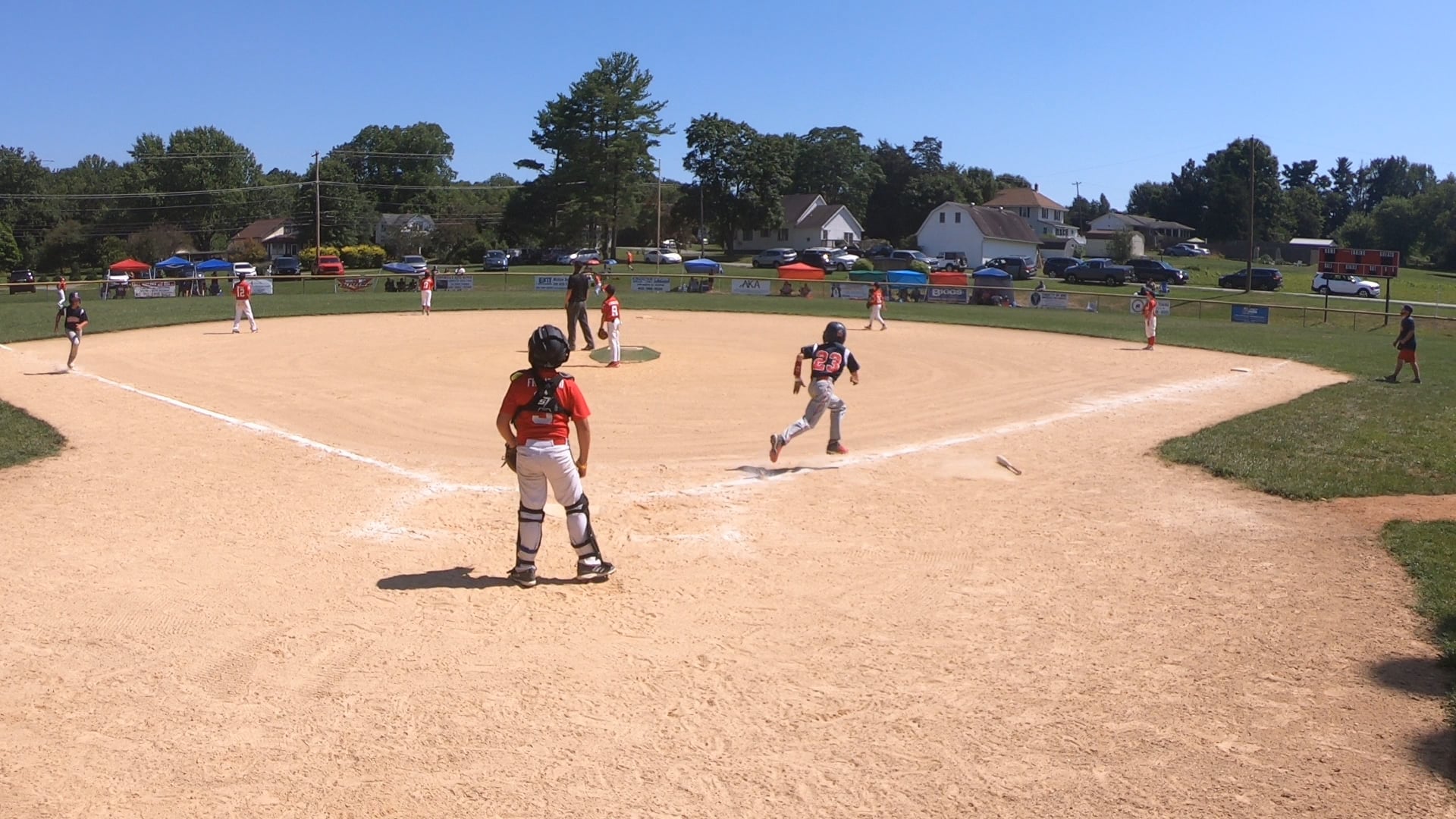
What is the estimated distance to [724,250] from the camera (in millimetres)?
116250

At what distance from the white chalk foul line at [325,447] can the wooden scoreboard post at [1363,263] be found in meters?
42.0

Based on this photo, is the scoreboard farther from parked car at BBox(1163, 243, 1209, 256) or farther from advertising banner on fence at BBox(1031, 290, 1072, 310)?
parked car at BBox(1163, 243, 1209, 256)

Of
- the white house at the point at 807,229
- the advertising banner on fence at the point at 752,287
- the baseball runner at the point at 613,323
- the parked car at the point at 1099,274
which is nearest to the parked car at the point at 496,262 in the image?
the white house at the point at 807,229

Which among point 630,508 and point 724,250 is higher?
point 724,250

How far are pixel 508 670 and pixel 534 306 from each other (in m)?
38.3

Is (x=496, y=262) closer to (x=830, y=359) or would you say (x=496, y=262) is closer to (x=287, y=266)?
(x=287, y=266)

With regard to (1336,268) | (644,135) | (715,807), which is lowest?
(715,807)

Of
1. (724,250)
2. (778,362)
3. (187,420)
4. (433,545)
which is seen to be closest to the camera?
(433,545)

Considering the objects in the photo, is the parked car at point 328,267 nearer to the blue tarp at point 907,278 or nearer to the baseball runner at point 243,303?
the blue tarp at point 907,278

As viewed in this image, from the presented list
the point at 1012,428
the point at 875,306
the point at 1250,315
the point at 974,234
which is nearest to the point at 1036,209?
the point at 974,234

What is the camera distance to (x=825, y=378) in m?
14.6

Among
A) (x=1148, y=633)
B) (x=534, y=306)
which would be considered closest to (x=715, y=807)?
(x=1148, y=633)

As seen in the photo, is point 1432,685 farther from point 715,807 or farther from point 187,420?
point 187,420

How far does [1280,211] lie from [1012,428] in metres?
125
